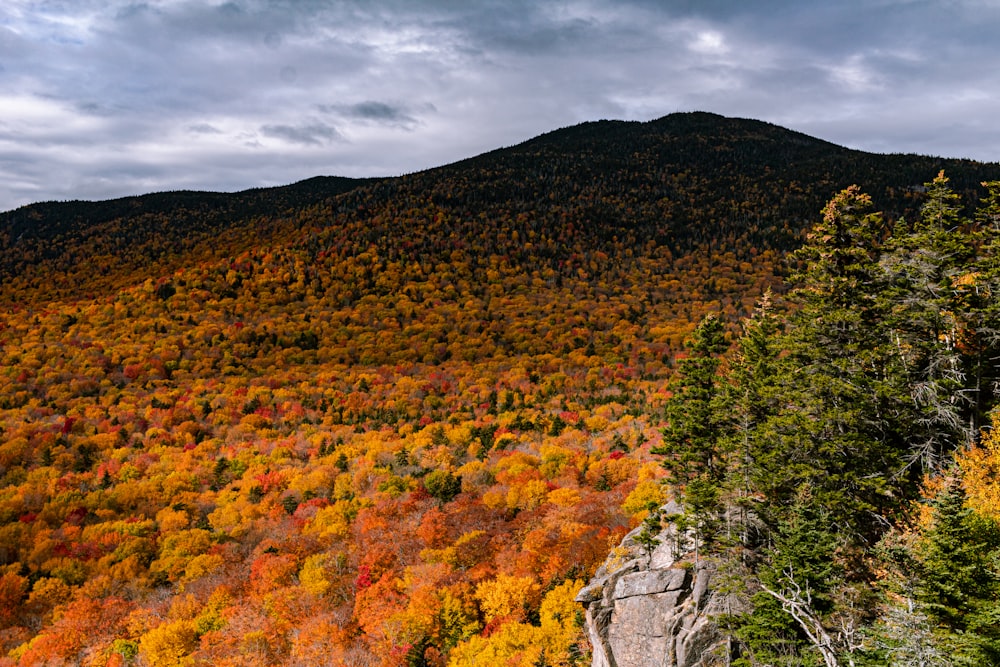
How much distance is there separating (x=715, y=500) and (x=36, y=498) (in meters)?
83.2

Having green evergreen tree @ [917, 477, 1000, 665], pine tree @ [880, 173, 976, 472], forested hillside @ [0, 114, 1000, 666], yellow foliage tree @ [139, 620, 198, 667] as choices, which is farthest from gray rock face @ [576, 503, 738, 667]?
yellow foliage tree @ [139, 620, 198, 667]

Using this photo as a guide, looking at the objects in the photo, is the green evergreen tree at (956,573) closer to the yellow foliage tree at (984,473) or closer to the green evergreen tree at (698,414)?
the yellow foliage tree at (984,473)

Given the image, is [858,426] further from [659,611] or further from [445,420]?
[445,420]

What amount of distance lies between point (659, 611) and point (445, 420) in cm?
6495

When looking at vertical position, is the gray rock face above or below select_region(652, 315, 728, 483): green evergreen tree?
below

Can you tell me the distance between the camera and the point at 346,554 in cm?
5262

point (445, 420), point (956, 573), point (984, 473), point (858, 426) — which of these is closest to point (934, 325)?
point (858, 426)

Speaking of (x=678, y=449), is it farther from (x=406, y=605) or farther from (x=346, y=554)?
(x=346, y=554)

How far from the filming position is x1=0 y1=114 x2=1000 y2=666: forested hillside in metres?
20.5

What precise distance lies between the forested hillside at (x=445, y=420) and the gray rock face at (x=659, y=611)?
1.69 meters

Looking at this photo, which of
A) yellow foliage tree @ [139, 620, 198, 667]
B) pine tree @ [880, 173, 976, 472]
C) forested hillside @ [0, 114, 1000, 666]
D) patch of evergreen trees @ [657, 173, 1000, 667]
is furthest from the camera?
yellow foliage tree @ [139, 620, 198, 667]

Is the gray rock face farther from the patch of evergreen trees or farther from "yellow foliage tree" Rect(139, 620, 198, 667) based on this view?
"yellow foliage tree" Rect(139, 620, 198, 667)

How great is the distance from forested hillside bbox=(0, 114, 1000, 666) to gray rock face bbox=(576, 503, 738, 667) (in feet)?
5.53

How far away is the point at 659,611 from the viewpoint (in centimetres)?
2359
